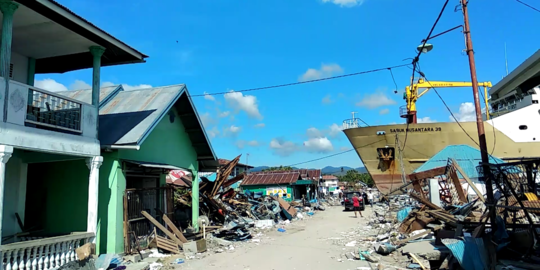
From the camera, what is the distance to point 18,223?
31.9 feet

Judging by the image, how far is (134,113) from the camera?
11984mm

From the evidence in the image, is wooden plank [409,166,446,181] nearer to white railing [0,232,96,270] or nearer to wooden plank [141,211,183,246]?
wooden plank [141,211,183,246]

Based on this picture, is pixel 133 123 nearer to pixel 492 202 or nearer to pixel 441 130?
pixel 492 202

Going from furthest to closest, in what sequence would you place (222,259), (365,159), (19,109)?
(365,159) < (222,259) < (19,109)

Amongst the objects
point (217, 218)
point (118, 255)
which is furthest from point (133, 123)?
point (217, 218)

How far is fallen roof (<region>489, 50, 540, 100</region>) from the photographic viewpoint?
2872cm

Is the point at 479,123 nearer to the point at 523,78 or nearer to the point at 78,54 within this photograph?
the point at 78,54

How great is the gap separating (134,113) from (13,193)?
4.11 m

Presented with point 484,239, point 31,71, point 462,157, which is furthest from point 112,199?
point 462,157

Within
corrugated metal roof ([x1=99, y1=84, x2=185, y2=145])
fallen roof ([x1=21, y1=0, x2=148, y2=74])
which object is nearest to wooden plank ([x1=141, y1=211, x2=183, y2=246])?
corrugated metal roof ([x1=99, y1=84, x2=185, y2=145])

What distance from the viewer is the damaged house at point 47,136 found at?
741cm

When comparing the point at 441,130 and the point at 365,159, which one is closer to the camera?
the point at 441,130

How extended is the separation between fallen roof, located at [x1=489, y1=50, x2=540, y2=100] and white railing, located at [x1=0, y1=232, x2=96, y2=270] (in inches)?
1305

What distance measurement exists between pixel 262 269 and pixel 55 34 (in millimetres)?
8283
